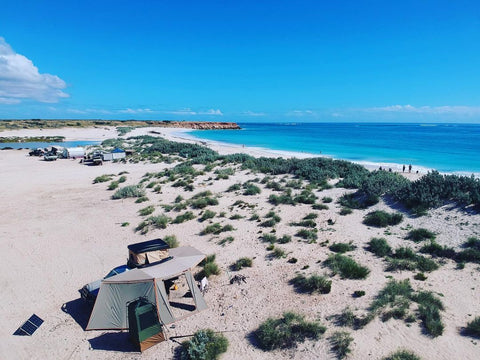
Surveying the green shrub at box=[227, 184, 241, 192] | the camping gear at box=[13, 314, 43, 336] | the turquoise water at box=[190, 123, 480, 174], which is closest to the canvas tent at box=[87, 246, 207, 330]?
the camping gear at box=[13, 314, 43, 336]

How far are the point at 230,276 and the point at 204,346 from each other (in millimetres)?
3492

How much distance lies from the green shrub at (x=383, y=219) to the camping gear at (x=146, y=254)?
385 inches

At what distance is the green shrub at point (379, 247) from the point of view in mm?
11227

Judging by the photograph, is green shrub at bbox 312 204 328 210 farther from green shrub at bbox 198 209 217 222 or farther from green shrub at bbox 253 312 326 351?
green shrub at bbox 253 312 326 351

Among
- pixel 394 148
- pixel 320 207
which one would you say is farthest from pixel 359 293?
pixel 394 148

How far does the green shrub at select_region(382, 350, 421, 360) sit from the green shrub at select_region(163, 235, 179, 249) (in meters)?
9.00

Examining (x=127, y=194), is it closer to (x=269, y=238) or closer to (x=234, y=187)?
(x=234, y=187)

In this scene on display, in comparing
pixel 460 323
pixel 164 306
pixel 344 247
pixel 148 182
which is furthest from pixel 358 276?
pixel 148 182

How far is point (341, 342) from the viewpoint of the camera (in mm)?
6945

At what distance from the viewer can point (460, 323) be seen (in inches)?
297

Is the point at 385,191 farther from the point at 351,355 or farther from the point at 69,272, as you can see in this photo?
the point at 69,272

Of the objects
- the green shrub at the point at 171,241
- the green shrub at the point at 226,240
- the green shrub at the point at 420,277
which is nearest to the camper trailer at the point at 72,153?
the green shrub at the point at 171,241

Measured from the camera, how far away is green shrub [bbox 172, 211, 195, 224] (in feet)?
51.5

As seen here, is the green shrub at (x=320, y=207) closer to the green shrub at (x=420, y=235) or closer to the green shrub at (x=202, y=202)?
the green shrub at (x=420, y=235)
